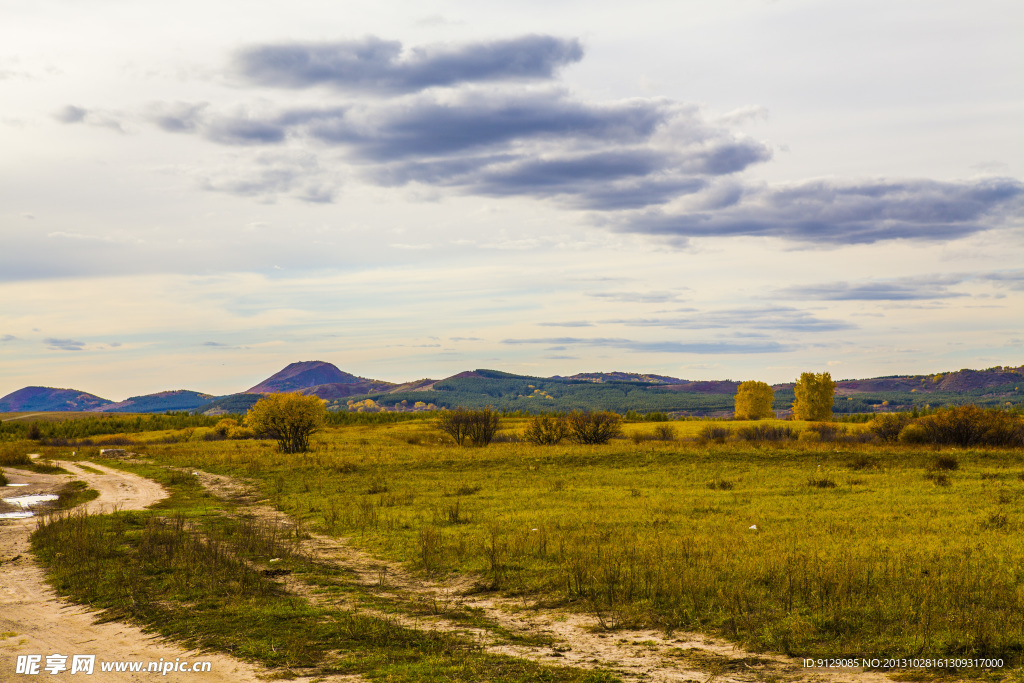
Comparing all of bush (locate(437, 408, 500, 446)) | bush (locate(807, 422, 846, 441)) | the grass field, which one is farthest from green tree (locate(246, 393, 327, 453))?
bush (locate(807, 422, 846, 441))

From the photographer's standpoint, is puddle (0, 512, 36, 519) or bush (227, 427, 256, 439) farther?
bush (227, 427, 256, 439)

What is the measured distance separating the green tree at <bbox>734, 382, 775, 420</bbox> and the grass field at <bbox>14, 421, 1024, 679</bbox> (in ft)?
295

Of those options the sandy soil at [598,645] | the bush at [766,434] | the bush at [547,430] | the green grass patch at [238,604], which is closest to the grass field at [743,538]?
the sandy soil at [598,645]

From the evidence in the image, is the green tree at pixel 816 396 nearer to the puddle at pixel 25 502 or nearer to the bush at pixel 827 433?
the bush at pixel 827 433

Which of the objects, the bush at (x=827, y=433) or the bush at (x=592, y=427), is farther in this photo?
the bush at (x=827, y=433)

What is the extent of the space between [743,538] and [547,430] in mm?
43455

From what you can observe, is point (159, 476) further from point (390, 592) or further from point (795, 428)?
point (795, 428)

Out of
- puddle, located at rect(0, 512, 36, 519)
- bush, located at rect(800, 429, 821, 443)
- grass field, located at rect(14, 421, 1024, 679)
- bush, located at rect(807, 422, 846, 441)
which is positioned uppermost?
grass field, located at rect(14, 421, 1024, 679)

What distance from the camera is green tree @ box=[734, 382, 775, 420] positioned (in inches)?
4993

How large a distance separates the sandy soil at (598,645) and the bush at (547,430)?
44943 mm

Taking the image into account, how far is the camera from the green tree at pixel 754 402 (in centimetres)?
12681

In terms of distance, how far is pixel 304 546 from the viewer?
63.8 ft

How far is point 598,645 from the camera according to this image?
1092 centimetres

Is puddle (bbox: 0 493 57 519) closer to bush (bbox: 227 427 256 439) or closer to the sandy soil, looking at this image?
the sandy soil
